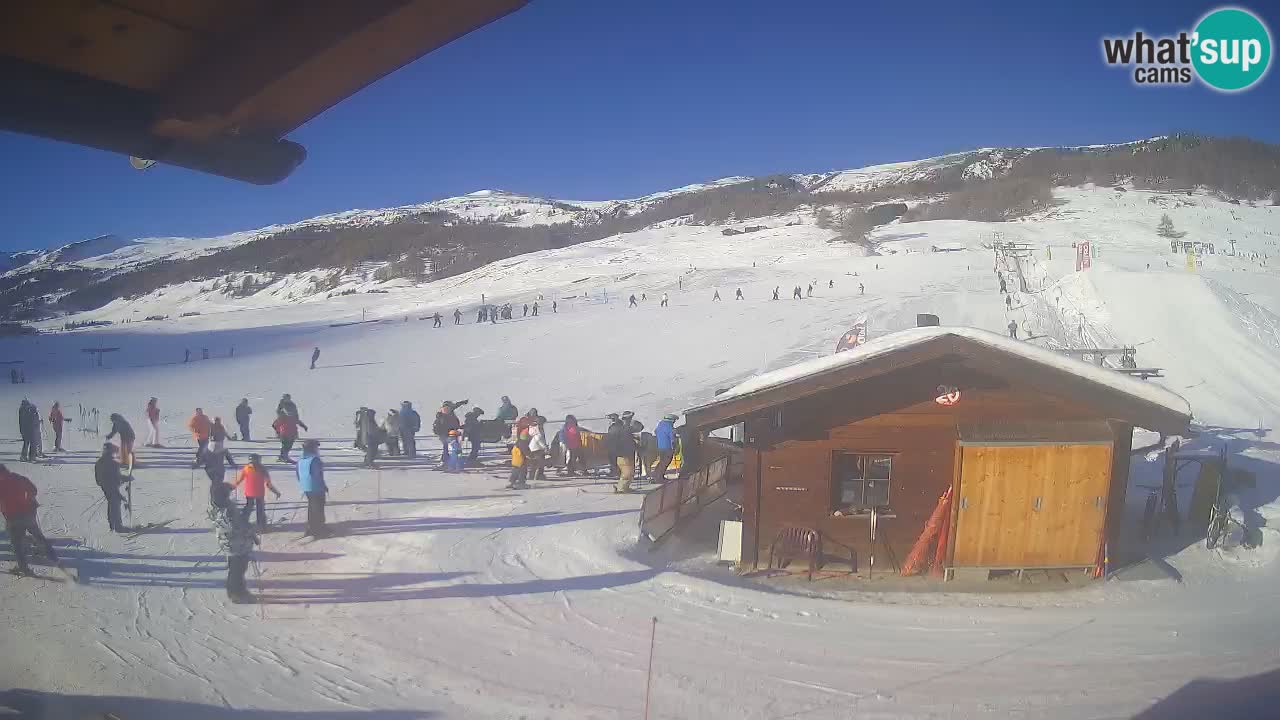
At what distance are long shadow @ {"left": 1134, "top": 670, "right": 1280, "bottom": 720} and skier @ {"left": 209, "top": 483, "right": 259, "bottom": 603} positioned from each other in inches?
330

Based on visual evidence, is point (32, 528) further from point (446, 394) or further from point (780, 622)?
point (446, 394)

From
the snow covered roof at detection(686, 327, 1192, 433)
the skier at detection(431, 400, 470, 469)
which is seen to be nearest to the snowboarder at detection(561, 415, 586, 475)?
the skier at detection(431, 400, 470, 469)

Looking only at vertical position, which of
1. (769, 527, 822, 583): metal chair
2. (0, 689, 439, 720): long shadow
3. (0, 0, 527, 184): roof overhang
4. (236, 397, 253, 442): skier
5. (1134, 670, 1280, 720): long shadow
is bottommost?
(0, 689, 439, 720): long shadow

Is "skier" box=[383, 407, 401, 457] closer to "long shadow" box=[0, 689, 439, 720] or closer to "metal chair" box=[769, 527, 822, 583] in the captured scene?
"metal chair" box=[769, 527, 822, 583]

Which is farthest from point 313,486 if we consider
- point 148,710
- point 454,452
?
point 454,452

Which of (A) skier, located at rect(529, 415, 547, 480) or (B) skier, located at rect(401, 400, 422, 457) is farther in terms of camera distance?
(B) skier, located at rect(401, 400, 422, 457)

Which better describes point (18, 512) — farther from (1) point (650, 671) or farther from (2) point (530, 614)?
(1) point (650, 671)

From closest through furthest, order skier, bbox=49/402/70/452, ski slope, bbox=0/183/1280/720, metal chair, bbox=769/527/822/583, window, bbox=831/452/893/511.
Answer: ski slope, bbox=0/183/1280/720, metal chair, bbox=769/527/822/583, window, bbox=831/452/893/511, skier, bbox=49/402/70/452

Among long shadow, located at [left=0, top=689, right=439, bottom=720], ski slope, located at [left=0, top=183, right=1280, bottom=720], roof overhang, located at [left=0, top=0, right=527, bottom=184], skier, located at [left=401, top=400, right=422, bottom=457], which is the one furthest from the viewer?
skier, located at [left=401, top=400, right=422, bottom=457]

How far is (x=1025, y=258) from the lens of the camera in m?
40.0

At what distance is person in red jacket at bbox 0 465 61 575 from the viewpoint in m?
7.42

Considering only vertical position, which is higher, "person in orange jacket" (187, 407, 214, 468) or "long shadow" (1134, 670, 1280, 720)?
"person in orange jacket" (187, 407, 214, 468)

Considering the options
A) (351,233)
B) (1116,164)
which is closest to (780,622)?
(1116,164)

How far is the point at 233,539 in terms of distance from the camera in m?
7.48
